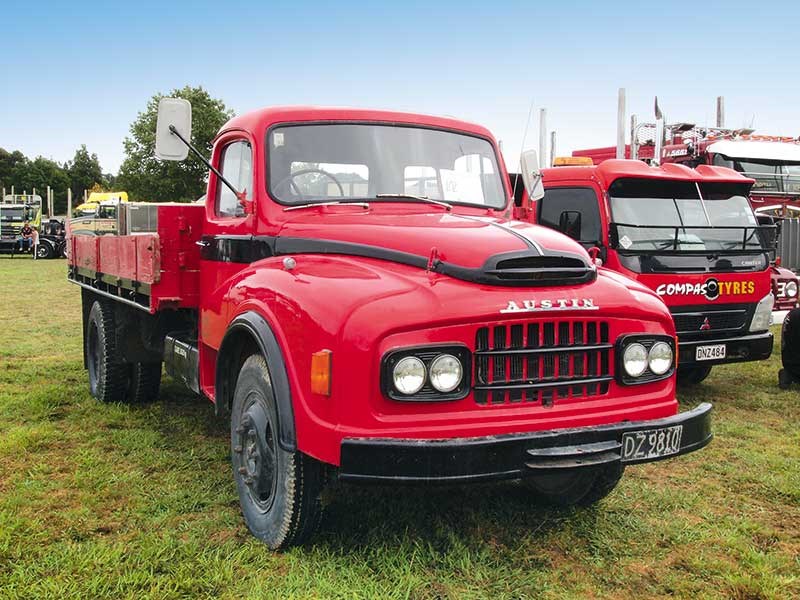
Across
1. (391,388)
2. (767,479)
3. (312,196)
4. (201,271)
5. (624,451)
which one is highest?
(312,196)

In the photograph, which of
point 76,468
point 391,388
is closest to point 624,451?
point 391,388

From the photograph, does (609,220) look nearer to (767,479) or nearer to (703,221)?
(703,221)

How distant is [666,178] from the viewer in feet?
23.8

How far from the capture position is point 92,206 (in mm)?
36281

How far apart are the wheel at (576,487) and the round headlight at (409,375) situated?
129cm

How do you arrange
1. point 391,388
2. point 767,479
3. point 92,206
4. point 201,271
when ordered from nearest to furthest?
point 391,388 → point 767,479 → point 201,271 → point 92,206

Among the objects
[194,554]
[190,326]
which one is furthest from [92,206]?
[194,554]

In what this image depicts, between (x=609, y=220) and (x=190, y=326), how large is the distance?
146 inches

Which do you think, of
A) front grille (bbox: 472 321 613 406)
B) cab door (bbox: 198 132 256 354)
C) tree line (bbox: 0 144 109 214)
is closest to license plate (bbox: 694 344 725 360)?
front grille (bbox: 472 321 613 406)

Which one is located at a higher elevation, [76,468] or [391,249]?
[391,249]

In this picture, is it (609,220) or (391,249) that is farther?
(609,220)

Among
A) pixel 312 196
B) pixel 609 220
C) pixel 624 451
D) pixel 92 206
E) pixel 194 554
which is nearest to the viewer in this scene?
pixel 624 451

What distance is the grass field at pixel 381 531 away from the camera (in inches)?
131

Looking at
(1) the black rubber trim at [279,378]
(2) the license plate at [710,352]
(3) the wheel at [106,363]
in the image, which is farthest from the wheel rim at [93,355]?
(2) the license plate at [710,352]
